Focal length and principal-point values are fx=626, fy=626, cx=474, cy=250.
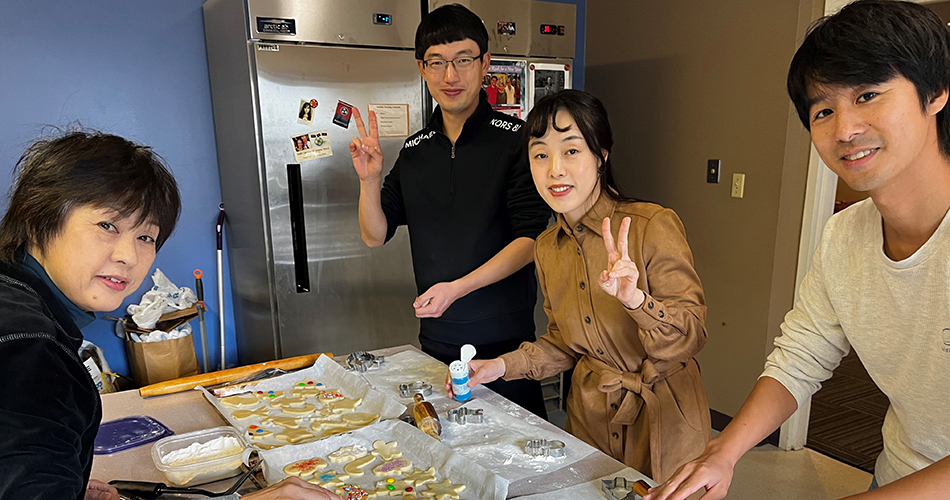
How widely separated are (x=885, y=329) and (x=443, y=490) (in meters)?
0.82

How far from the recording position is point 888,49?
36.4 inches

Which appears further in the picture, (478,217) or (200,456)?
(478,217)

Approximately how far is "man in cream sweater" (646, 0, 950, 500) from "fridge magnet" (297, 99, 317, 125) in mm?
1950

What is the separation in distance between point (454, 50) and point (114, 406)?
132 cm

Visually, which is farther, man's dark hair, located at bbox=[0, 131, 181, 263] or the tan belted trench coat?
the tan belted trench coat

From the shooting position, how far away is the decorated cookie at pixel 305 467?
120 centimetres

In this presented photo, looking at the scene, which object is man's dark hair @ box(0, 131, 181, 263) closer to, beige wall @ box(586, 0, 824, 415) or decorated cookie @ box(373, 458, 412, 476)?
decorated cookie @ box(373, 458, 412, 476)

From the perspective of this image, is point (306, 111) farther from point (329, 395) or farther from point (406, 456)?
point (406, 456)

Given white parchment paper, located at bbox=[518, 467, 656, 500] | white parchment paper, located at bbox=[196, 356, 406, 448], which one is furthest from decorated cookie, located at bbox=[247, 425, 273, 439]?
white parchment paper, located at bbox=[518, 467, 656, 500]

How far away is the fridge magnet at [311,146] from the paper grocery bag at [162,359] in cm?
94

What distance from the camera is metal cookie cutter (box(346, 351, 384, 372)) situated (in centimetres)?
171

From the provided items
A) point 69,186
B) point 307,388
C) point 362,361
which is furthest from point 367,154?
point 69,186

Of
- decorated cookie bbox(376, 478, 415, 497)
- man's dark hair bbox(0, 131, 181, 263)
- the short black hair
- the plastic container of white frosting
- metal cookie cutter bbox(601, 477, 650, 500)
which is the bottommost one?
decorated cookie bbox(376, 478, 415, 497)

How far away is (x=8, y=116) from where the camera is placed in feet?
8.34
